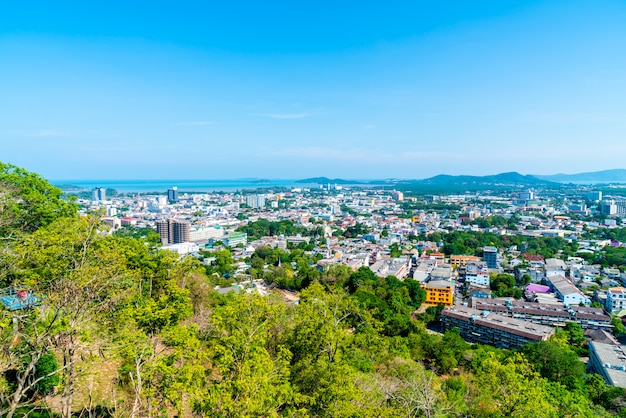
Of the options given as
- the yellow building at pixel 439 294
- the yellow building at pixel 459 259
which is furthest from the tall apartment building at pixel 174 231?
the yellow building at pixel 439 294

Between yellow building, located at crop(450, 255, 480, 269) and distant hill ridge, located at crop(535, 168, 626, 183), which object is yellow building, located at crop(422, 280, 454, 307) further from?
distant hill ridge, located at crop(535, 168, 626, 183)

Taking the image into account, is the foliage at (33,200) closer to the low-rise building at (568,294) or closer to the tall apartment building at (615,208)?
the low-rise building at (568,294)

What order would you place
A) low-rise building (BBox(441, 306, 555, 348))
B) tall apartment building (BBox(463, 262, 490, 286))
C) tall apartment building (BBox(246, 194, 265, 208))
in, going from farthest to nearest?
1. tall apartment building (BBox(246, 194, 265, 208))
2. tall apartment building (BBox(463, 262, 490, 286))
3. low-rise building (BBox(441, 306, 555, 348))

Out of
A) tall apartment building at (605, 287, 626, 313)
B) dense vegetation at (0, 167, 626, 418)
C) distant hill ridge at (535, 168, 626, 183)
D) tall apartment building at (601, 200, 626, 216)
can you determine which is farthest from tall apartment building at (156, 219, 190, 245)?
distant hill ridge at (535, 168, 626, 183)

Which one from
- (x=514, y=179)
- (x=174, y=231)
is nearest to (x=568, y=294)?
(x=174, y=231)

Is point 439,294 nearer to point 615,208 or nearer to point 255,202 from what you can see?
point 615,208

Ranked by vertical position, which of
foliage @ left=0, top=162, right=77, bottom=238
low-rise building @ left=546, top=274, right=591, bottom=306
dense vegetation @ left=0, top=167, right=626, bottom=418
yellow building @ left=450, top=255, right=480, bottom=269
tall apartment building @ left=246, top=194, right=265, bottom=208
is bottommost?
yellow building @ left=450, top=255, right=480, bottom=269
